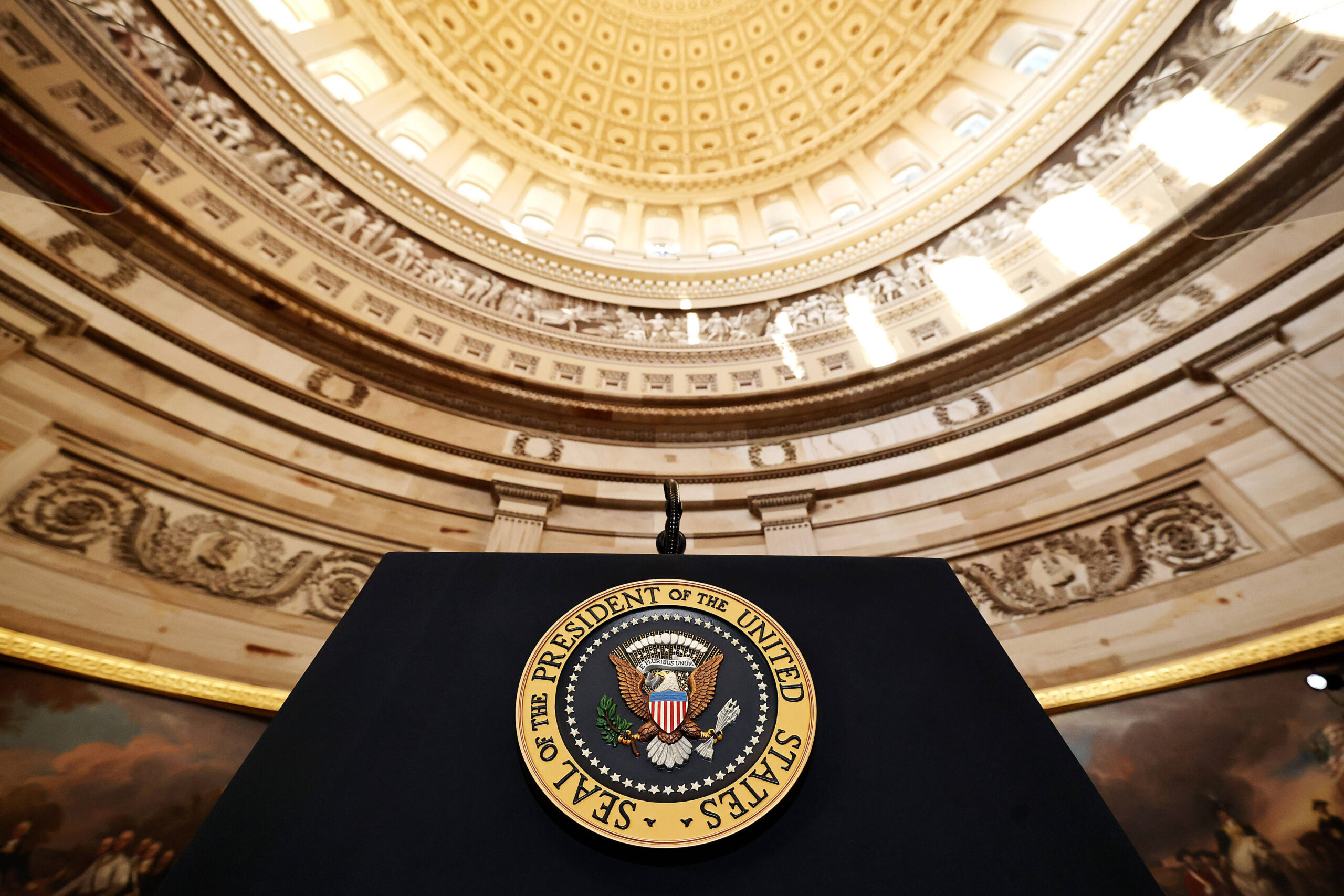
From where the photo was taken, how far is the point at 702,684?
2.04 m

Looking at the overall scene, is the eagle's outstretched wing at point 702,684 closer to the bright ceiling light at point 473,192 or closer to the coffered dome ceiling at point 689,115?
the coffered dome ceiling at point 689,115

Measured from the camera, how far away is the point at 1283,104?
4141mm

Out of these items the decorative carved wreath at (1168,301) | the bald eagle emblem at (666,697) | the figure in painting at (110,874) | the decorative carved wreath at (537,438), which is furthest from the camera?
the decorative carved wreath at (537,438)

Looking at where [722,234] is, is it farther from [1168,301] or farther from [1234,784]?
[1234,784]

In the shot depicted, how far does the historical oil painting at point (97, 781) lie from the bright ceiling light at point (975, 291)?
1053 centimetres

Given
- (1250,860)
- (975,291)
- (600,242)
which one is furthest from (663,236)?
(1250,860)

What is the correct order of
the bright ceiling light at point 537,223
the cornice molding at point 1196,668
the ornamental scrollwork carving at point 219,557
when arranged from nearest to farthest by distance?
the cornice molding at point 1196,668 → the ornamental scrollwork carving at point 219,557 → the bright ceiling light at point 537,223

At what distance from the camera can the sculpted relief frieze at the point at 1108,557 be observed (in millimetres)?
5023

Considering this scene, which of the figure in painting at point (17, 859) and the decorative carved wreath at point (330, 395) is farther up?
the decorative carved wreath at point (330, 395)

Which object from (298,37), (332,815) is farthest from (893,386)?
A: (298,37)

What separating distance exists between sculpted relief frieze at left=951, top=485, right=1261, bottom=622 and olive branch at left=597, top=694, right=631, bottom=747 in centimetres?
522

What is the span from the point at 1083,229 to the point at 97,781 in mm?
12971

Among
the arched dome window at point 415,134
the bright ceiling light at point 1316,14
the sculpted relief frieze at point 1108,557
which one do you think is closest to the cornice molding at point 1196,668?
the sculpted relief frieze at point 1108,557

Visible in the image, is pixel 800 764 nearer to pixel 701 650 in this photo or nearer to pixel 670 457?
pixel 701 650
